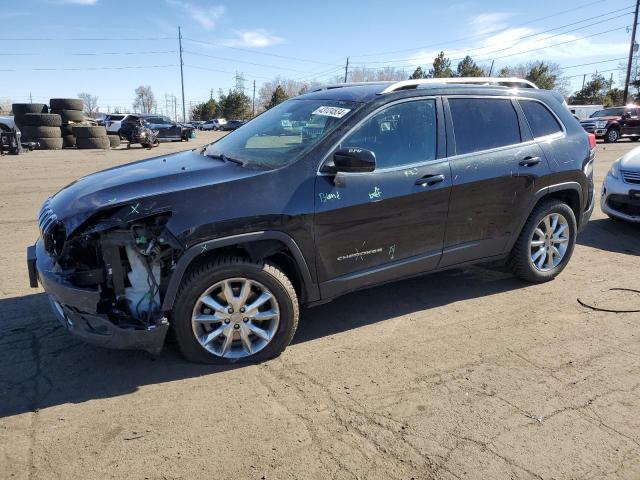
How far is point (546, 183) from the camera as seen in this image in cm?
474

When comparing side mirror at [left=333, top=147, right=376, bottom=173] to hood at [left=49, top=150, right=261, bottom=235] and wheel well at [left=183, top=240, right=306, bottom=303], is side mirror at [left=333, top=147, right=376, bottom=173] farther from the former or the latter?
wheel well at [left=183, top=240, right=306, bottom=303]

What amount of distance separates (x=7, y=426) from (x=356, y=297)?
9.64ft

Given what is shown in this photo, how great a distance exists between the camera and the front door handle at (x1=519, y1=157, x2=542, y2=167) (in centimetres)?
456

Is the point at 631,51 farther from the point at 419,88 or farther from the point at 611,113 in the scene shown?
the point at 419,88

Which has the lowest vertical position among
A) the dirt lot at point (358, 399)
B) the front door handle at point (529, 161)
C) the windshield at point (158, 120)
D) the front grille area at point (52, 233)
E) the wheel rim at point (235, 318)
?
the dirt lot at point (358, 399)

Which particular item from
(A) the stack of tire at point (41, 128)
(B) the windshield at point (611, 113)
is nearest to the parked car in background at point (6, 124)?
(A) the stack of tire at point (41, 128)

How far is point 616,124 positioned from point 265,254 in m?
28.3

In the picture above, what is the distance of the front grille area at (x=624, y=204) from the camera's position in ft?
22.7

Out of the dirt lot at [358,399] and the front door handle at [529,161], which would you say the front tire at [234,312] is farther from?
the front door handle at [529,161]

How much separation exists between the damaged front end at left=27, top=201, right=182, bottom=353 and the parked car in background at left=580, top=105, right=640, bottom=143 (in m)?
27.6

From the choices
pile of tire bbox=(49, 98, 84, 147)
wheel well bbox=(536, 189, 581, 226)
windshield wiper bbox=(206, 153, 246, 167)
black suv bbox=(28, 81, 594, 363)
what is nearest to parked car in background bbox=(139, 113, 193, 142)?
pile of tire bbox=(49, 98, 84, 147)

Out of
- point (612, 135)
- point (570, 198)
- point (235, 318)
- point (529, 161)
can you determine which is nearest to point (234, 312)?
point (235, 318)

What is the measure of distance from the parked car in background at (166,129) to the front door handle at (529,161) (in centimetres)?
2929

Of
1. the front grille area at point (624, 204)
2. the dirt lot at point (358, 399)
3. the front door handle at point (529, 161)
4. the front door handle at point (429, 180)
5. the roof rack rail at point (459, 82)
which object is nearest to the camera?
the dirt lot at point (358, 399)
